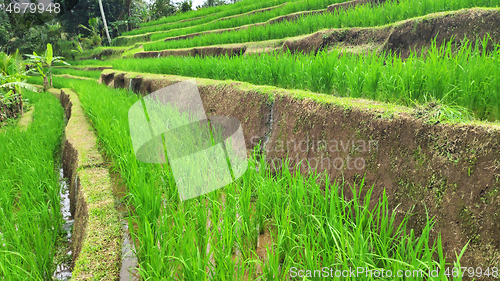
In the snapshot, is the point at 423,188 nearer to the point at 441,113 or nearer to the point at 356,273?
the point at 441,113

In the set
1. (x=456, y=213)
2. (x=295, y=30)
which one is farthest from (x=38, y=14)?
(x=456, y=213)

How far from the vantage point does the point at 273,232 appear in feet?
4.45

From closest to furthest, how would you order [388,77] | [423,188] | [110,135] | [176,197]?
[423,188]
[388,77]
[176,197]
[110,135]

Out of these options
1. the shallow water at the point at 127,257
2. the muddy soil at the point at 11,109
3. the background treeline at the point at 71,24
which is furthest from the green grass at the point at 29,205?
the background treeline at the point at 71,24

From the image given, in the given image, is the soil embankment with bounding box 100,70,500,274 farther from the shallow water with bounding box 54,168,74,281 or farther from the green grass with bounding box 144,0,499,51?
the green grass with bounding box 144,0,499,51

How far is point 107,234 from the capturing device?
1.35 metres

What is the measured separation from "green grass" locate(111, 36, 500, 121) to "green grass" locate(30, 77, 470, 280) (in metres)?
0.55

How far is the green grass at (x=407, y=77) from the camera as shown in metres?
1.11

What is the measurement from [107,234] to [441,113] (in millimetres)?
1626

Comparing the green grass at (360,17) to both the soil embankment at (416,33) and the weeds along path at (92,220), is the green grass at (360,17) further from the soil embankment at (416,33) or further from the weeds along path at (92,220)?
the weeds along path at (92,220)

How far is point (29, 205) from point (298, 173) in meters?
1.79

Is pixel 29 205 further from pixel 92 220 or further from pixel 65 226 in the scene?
pixel 92 220

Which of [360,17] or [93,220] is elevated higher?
[360,17]

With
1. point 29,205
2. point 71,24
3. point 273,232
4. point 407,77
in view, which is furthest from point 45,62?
point 71,24
